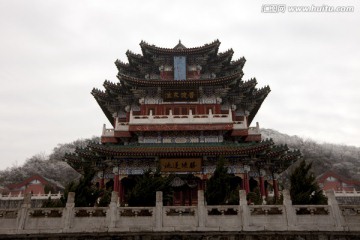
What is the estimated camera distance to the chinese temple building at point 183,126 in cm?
2077

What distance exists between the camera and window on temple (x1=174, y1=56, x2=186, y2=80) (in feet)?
80.7

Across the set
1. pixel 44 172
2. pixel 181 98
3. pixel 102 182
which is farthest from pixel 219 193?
pixel 44 172

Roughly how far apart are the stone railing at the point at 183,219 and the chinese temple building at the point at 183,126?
7.37 metres

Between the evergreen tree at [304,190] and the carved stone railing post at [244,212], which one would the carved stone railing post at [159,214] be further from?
the evergreen tree at [304,190]

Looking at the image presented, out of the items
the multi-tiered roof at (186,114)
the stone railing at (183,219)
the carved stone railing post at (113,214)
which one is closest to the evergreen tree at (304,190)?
the stone railing at (183,219)

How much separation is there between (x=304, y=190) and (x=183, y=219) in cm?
571

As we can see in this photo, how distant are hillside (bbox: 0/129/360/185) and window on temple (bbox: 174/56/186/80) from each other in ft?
163

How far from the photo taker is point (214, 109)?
23.3 m

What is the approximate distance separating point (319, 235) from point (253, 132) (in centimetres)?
1195

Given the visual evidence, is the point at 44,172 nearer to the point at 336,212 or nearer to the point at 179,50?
the point at 179,50

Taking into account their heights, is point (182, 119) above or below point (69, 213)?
above

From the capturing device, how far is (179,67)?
A: 25031mm

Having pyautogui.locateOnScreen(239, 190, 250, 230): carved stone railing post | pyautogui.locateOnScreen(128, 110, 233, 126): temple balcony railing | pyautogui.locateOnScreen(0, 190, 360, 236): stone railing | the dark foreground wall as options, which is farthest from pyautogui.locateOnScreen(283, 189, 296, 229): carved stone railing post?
pyautogui.locateOnScreen(128, 110, 233, 126): temple balcony railing

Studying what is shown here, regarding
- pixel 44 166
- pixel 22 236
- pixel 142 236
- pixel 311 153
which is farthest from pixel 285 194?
pixel 311 153
